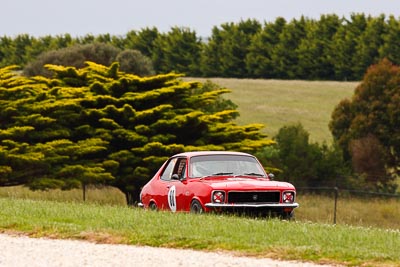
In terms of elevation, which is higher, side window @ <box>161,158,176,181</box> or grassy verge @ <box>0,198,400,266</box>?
side window @ <box>161,158,176,181</box>

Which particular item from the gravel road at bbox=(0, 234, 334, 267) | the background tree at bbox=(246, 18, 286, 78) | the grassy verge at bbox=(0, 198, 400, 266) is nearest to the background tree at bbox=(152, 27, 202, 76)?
the background tree at bbox=(246, 18, 286, 78)

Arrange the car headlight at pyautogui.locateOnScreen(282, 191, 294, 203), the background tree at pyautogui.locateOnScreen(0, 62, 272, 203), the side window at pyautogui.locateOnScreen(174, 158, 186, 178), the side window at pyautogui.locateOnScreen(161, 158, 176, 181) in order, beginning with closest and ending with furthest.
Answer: the car headlight at pyautogui.locateOnScreen(282, 191, 294, 203) → the side window at pyautogui.locateOnScreen(174, 158, 186, 178) → the side window at pyautogui.locateOnScreen(161, 158, 176, 181) → the background tree at pyautogui.locateOnScreen(0, 62, 272, 203)

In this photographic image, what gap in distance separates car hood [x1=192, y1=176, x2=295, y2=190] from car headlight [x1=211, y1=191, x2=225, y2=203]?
0.32ft

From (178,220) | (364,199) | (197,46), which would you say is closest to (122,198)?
(364,199)

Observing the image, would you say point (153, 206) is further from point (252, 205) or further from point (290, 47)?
point (290, 47)

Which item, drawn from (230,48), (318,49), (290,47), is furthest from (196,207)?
(230,48)

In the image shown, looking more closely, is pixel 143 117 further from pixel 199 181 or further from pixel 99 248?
pixel 99 248

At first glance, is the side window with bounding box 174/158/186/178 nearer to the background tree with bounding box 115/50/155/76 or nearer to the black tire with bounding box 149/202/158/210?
the black tire with bounding box 149/202/158/210

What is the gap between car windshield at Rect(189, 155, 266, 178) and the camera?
726 inches

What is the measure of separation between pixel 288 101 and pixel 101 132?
40.5m

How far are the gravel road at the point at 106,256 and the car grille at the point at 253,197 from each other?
465 cm

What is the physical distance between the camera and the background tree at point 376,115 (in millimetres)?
50750

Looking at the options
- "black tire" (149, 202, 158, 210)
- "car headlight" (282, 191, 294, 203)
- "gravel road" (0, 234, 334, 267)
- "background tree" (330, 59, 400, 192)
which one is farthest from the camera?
"background tree" (330, 59, 400, 192)

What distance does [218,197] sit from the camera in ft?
56.5
